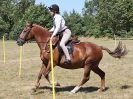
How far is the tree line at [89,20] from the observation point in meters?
71.7

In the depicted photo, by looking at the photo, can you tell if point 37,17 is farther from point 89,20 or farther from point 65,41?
point 65,41

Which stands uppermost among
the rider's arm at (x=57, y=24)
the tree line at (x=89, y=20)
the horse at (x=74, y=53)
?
the rider's arm at (x=57, y=24)

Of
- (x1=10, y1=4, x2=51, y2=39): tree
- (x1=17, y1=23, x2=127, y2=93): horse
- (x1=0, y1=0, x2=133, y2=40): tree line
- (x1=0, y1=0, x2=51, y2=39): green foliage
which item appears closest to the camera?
(x1=17, y1=23, x2=127, y2=93): horse

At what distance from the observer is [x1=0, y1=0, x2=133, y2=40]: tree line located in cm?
7169

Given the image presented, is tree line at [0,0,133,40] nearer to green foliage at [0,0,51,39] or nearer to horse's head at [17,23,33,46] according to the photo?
green foliage at [0,0,51,39]

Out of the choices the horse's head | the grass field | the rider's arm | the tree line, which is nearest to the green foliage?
the tree line

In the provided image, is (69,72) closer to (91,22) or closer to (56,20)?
(56,20)

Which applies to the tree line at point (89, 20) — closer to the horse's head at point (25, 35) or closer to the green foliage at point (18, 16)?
the green foliage at point (18, 16)

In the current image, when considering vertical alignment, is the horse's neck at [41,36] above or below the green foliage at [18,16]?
above

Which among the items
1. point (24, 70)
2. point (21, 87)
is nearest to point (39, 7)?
point (24, 70)

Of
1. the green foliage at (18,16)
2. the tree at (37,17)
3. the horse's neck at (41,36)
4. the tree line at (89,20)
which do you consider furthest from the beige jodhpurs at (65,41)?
the tree at (37,17)

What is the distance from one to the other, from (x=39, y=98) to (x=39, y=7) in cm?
6661

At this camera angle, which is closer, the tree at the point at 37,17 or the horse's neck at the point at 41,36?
the horse's neck at the point at 41,36

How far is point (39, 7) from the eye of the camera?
7806 centimetres
